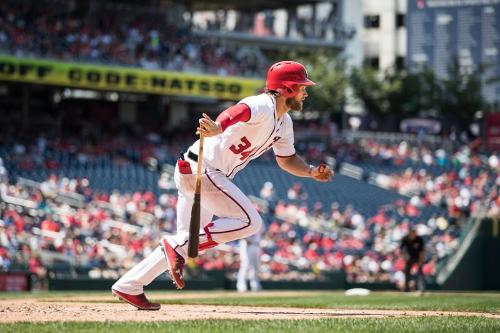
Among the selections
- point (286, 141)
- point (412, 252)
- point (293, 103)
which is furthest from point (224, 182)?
point (412, 252)

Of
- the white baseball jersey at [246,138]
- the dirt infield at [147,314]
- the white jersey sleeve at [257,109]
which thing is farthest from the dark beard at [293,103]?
the dirt infield at [147,314]

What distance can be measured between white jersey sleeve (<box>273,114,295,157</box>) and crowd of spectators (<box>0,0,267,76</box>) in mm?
23980

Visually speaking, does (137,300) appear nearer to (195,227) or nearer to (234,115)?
(195,227)

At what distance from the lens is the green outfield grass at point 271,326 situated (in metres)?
7.60

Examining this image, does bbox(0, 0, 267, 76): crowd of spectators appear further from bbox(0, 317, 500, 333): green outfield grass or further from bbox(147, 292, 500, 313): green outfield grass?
bbox(0, 317, 500, 333): green outfield grass

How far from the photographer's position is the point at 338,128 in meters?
42.0

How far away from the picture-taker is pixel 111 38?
35250mm

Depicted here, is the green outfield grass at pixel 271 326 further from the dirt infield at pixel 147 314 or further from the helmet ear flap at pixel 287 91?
the helmet ear flap at pixel 287 91

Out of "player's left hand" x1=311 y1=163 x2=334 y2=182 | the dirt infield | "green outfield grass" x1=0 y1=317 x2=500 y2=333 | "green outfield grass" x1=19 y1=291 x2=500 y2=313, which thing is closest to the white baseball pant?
the dirt infield

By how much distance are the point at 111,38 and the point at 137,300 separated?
88.2 feet

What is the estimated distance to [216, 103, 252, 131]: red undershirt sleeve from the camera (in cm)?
846

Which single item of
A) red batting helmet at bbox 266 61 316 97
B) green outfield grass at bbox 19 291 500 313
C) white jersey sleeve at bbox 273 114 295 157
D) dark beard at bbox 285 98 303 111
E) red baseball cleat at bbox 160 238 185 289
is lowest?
green outfield grass at bbox 19 291 500 313

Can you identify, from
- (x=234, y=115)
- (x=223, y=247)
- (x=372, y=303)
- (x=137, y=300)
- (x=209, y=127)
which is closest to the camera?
(x=209, y=127)

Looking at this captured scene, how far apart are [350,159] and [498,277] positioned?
1269cm
